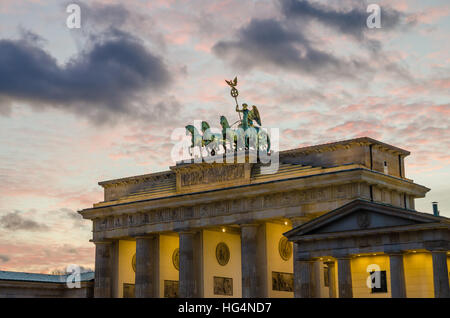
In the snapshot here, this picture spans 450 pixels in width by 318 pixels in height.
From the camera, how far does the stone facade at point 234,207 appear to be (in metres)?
52.5

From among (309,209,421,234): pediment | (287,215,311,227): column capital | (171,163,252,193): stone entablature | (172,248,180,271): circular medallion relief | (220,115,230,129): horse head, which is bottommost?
(309,209,421,234): pediment

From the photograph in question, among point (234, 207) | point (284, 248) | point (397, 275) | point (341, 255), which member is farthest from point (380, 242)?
point (284, 248)

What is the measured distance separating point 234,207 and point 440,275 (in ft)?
Answer: 82.3

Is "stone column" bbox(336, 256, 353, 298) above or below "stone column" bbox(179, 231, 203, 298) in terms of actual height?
below

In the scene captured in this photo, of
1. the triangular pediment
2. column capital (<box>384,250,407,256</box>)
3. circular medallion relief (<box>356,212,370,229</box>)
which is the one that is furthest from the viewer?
circular medallion relief (<box>356,212,370,229</box>)

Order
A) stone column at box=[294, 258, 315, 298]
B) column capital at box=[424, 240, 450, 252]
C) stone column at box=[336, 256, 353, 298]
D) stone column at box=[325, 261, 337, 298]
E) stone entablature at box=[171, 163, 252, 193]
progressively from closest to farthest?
column capital at box=[424, 240, 450, 252]
stone column at box=[336, 256, 353, 298]
stone column at box=[325, 261, 337, 298]
stone column at box=[294, 258, 315, 298]
stone entablature at box=[171, 163, 252, 193]

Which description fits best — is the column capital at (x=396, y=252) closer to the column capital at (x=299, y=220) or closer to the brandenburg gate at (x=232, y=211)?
the brandenburg gate at (x=232, y=211)

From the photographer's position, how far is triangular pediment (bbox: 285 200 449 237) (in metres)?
34.1

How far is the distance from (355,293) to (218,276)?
2497 cm

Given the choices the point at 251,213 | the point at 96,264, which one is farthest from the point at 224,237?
the point at 96,264

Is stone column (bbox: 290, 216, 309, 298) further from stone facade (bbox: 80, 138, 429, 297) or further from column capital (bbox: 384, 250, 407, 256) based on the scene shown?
column capital (bbox: 384, 250, 407, 256)

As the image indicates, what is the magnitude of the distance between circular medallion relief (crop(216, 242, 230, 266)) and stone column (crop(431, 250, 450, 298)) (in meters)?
29.6

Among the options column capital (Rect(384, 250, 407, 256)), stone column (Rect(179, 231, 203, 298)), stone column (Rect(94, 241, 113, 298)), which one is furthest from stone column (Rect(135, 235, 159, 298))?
column capital (Rect(384, 250, 407, 256))
